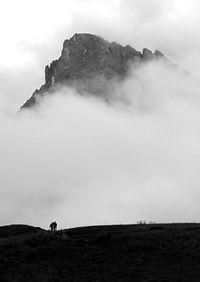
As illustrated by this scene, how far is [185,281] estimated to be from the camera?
55.8 meters

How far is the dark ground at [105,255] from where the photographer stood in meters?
58.0

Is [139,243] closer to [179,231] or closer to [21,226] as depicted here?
[179,231]

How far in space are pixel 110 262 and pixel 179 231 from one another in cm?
1309

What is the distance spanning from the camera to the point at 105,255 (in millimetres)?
63781

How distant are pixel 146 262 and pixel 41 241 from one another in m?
14.1

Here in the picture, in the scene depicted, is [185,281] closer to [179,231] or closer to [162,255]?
[162,255]

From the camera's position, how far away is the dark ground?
58.0 meters

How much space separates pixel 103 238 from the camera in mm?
69375

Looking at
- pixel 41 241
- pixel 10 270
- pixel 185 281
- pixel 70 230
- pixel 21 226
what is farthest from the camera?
pixel 21 226

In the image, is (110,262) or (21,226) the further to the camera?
Result: (21,226)

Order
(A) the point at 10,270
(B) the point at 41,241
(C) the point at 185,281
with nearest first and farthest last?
(C) the point at 185,281 → (A) the point at 10,270 → (B) the point at 41,241

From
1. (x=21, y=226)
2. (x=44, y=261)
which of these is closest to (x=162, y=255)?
(x=44, y=261)

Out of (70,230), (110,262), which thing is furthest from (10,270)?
(70,230)

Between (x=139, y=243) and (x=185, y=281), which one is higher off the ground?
(x=139, y=243)
